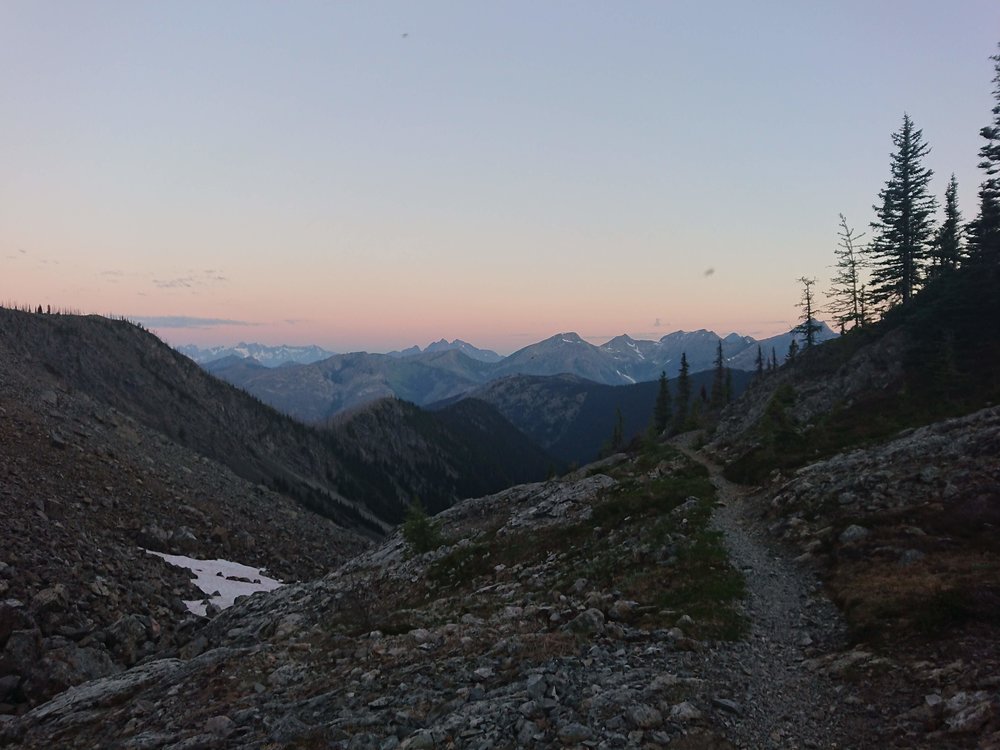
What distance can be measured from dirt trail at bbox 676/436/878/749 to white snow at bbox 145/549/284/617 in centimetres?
3217

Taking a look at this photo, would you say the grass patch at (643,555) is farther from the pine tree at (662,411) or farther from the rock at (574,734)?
the pine tree at (662,411)

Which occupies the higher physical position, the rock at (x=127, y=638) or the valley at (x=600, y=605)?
the valley at (x=600, y=605)

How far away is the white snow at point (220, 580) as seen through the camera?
1391 inches

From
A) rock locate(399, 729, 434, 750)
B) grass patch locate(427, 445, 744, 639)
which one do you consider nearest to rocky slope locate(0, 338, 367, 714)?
grass patch locate(427, 445, 744, 639)

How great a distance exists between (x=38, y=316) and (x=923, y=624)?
14543cm

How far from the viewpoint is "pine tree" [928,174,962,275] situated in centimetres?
5484

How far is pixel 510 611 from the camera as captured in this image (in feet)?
59.8

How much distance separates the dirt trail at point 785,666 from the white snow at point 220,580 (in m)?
32.2

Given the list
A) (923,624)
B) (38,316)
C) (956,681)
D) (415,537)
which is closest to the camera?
(956,681)

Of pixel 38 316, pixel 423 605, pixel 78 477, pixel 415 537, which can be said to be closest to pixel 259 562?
pixel 78 477

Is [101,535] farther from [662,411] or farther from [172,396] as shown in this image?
[172,396]

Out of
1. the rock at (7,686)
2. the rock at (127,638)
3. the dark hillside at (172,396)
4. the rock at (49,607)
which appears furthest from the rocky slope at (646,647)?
the dark hillside at (172,396)

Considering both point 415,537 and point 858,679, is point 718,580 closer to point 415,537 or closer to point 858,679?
point 858,679

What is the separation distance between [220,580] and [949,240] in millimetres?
78632
